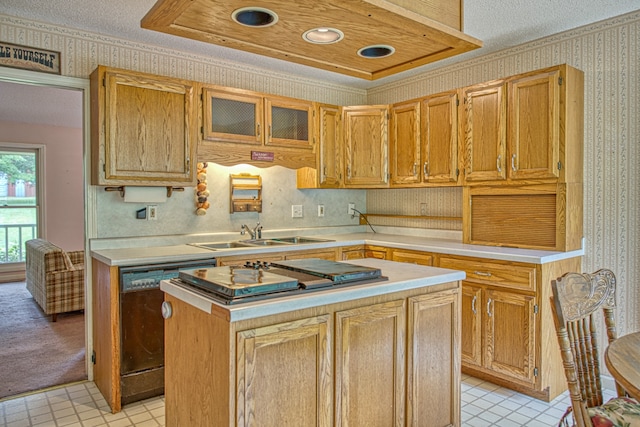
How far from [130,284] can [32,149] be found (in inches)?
228

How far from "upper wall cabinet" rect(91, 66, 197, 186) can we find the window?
508 cm

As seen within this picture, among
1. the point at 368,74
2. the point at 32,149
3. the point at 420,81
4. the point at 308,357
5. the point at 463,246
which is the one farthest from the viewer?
the point at 32,149

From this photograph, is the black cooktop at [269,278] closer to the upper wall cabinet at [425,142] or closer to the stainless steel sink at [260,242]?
the stainless steel sink at [260,242]

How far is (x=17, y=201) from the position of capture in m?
7.12

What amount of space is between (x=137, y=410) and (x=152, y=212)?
4.84ft

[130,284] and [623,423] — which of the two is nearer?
[623,423]

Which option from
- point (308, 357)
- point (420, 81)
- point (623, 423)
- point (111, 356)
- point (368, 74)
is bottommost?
point (111, 356)

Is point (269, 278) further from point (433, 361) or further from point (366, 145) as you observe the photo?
point (366, 145)

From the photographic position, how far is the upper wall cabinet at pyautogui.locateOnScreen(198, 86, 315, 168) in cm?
342

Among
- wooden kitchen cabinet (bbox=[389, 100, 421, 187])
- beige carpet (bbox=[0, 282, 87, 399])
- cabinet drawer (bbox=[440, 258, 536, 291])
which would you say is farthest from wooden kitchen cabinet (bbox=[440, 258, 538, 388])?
beige carpet (bbox=[0, 282, 87, 399])

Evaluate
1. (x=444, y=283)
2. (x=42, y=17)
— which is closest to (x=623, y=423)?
(x=444, y=283)

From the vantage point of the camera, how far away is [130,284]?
8.92ft

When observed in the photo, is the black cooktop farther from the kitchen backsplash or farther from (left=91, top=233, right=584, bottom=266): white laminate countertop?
the kitchen backsplash

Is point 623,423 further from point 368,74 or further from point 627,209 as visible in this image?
point 627,209
